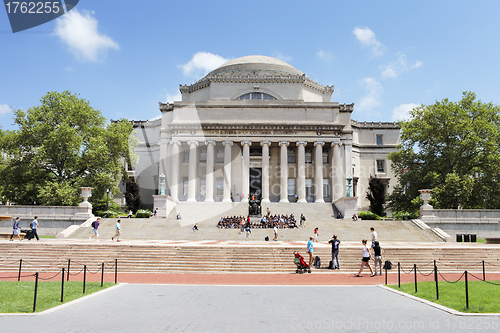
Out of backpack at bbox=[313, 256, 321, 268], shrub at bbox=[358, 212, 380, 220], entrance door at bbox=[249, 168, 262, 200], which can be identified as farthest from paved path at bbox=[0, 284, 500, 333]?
entrance door at bbox=[249, 168, 262, 200]

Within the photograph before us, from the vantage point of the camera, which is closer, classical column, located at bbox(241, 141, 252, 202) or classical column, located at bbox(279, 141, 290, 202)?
classical column, located at bbox(279, 141, 290, 202)

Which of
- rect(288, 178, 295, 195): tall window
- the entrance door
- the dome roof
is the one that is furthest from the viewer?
the dome roof

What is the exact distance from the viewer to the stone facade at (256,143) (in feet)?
172

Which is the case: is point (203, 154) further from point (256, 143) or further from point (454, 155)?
point (454, 155)

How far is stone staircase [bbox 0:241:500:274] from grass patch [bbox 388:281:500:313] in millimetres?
5525

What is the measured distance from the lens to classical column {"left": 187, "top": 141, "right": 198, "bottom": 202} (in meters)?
51.8

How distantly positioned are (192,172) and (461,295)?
143 feet

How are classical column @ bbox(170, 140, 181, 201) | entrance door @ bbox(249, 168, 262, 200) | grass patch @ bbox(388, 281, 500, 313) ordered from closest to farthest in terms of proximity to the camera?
1. grass patch @ bbox(388, 281, 500, 313)
2. classical column @ bbox(170, 140, 181, 201)
3. entrance door @ bbox(249, 168, 262, 200)

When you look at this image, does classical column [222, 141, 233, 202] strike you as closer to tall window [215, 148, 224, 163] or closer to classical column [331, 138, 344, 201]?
tall window [215, 148, 224, 163]

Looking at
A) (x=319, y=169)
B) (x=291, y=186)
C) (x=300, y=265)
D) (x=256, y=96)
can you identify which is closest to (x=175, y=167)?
(x=291, y=186)

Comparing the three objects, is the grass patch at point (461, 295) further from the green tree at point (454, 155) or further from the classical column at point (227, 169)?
the classical column at point (227, 169)

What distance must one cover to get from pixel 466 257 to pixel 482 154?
928 inches

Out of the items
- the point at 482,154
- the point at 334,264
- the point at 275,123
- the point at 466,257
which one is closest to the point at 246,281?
the point at 334,264

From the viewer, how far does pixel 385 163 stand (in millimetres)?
64938
